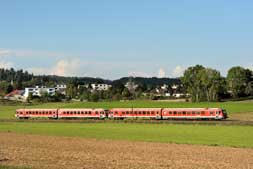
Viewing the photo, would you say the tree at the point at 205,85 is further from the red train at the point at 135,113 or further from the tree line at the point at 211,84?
the red train at the point at 135,113

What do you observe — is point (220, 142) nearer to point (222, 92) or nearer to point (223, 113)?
point (223, 113)

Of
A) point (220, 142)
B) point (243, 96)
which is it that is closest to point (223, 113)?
point (220, 142)

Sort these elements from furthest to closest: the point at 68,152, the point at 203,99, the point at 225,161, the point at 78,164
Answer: the point at 203,99
the point at 68,152
the point at 225,161
the point at 78,164

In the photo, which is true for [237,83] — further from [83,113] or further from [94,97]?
[83,113]

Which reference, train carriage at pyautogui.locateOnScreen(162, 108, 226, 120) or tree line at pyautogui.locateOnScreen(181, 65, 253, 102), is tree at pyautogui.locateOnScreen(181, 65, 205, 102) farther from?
train carriage at pyautogui.locateOnScreen(162, 108, 226, 120)

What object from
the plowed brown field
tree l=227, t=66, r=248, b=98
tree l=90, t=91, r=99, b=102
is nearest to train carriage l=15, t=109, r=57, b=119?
the plowed brown field

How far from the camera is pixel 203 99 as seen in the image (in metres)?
174

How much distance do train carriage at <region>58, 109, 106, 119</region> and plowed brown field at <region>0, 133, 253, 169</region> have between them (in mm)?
55225

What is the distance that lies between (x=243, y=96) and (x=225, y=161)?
170772mm

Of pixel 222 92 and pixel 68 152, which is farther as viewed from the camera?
pixel 222 92

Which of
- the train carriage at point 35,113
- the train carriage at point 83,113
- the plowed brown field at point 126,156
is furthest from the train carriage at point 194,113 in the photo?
the plowed brown field at point 126,156

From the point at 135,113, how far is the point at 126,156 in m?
60.7

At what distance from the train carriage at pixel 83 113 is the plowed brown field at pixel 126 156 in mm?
55225

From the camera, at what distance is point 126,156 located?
104ft
